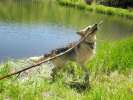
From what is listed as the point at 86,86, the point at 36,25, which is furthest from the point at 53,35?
the point at 86,86

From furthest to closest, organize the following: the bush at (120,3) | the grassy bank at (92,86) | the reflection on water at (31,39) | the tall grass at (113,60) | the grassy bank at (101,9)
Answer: the bush at (120,3), the grassy bank at (101,9), the reflection on water at (31,39), the tall grass at (113,60), the grassy bank at (92,86)

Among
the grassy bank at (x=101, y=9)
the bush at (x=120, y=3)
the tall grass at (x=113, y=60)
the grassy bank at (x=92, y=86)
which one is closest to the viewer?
the grassy bank at (x=92, y=86)

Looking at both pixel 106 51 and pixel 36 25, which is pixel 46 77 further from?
pixel 36 25

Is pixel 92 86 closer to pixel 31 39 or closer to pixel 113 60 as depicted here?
pixel 113 60

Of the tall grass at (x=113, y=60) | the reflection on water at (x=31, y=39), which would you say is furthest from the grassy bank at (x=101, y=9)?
the tall grass at (x=113, y=60)

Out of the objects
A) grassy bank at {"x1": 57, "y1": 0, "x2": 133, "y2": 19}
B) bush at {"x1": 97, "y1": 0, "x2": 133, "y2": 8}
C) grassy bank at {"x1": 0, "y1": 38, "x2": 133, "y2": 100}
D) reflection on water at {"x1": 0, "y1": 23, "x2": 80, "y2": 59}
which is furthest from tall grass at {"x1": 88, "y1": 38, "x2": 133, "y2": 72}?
bush at {"x1": 97, "y1": 0, "x2": 133, "y2": 8}

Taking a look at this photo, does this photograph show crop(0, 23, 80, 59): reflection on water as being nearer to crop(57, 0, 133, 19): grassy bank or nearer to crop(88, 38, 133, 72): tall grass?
crop(88, 38, 133, 72): tall grass

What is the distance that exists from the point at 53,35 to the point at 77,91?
18464mm

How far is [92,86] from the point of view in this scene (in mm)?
6637

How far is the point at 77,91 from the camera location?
639 cm

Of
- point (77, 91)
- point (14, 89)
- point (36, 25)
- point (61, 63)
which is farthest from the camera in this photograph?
point (36, 25)

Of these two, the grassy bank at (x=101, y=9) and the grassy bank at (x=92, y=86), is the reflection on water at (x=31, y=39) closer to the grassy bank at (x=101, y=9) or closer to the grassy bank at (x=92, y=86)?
the grassy bank at (x=92, y=86)

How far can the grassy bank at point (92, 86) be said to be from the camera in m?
5.32

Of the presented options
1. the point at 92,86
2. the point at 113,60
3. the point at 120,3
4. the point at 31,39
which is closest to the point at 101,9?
the point at 120,3
